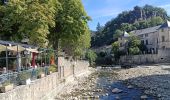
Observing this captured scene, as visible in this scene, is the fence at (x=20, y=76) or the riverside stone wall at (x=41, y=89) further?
the fence at (x=20, y=76)

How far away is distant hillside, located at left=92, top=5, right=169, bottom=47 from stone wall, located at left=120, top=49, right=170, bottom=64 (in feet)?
165

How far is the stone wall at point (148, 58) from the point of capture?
96981 mm

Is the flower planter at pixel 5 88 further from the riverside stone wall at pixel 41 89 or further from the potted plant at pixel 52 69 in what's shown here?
the potted plant at pixel 52 69

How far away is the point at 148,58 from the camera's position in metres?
101

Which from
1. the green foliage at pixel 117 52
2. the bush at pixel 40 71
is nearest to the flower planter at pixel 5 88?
the bush at pixel 40 71

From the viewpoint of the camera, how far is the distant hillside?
545 feet

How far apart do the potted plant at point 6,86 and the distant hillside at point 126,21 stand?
139 m

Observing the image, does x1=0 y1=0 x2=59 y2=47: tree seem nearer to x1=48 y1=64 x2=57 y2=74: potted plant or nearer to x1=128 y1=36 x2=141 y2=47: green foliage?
A: x1=48 y1=64 x2=57 y2=74: potted plant

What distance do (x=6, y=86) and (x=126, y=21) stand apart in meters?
174

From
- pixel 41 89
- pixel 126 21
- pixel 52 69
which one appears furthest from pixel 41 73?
pixel 126 21

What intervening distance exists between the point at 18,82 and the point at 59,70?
50.3 ft

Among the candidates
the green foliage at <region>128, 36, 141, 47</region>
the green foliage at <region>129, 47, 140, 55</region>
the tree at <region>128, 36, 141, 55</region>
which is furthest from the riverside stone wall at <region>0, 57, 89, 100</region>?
the green foliage at <region>128, 36, 141, 47</region>

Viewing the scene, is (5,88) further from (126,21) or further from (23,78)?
(126,21)

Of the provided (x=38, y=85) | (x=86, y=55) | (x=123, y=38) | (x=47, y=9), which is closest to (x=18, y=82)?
(x=38, y=85)
